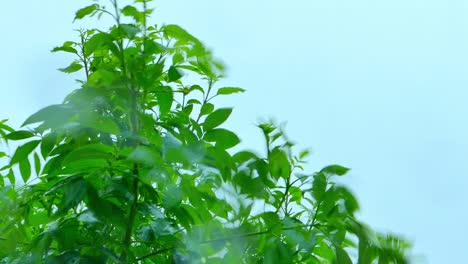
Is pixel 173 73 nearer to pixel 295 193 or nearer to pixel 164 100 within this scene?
pixel 164 100

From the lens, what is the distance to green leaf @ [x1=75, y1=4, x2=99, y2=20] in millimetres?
738

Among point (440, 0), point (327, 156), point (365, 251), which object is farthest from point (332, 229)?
point (440, 0)

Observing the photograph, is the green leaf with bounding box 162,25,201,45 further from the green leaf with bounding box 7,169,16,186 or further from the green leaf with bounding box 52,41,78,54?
the green leaf with bounding box 7,169,16,186

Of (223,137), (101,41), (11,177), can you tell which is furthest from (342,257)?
(11,177)

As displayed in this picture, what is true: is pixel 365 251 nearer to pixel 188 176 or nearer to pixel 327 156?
pixel 188 176

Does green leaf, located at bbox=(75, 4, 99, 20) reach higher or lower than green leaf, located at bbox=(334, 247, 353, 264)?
higher

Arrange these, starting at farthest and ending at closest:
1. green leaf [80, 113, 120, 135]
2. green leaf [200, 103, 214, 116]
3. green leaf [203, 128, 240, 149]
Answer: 1. green leaf [200, 103, 214, 116]
2. green leaf [203, 128, 240, 149]
3. green leaf [80, 113, 120, 135]

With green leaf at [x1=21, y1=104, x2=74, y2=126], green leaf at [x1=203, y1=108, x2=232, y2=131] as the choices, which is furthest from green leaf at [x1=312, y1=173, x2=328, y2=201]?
green leaf at [x1=21, y1=104, x2=74, y2=126]

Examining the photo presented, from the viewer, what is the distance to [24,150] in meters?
0.83

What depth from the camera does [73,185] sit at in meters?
0.70

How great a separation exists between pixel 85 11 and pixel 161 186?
0.18m

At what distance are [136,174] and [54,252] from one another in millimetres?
133

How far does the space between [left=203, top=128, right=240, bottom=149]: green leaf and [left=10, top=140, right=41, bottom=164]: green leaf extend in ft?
0.57

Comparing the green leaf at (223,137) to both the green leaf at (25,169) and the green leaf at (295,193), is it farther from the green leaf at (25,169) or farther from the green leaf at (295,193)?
the green leaf at (25,169)
